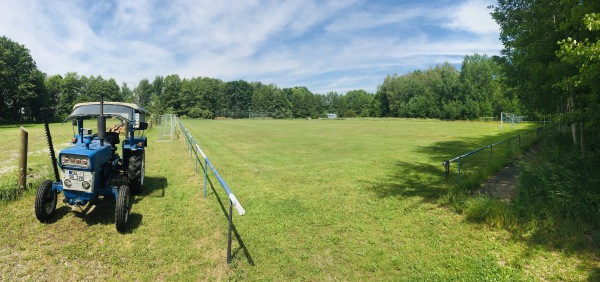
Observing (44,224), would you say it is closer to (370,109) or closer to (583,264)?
(583,264)

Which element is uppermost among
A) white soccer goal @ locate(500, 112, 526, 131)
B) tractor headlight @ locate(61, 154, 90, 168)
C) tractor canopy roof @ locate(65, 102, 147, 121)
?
white soccer goal @ locate(500, 112, 526, 131)

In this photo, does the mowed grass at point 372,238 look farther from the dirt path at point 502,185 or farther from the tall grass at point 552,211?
the dirt path at point 502,185

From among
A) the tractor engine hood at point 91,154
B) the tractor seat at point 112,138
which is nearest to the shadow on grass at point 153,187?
the tractor seat at point 112,138

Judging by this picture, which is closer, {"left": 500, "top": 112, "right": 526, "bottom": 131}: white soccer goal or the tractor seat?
the tractor seat

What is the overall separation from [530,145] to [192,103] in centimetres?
9746

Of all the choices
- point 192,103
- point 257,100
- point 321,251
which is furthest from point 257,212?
point 257,100

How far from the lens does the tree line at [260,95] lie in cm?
5122

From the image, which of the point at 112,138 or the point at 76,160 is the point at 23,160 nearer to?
the point at 112,138

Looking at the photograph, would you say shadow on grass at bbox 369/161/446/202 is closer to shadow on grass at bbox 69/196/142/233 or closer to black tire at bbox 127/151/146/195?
shadow on grass at bbox 69/196/142/233

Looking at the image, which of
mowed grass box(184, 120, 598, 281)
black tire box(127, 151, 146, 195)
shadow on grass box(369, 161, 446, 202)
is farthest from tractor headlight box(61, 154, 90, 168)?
shadow on grass box(369, 161, 446, 202)

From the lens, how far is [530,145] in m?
20.2

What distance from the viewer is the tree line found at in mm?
51219

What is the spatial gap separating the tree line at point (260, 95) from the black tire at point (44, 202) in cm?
5267

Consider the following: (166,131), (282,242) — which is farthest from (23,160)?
(166,131)
